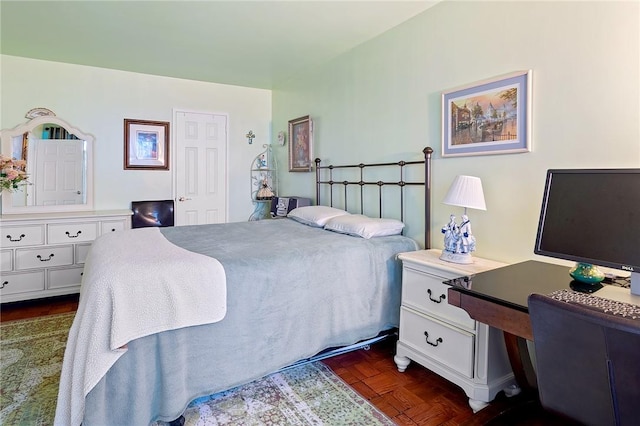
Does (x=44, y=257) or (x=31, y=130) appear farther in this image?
(x=31, y=130)

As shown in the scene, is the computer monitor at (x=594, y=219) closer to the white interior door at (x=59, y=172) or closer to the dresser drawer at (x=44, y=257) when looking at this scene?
the dresser drawer at (x=44, y=257)

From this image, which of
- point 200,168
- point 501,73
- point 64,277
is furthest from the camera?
point 200,168

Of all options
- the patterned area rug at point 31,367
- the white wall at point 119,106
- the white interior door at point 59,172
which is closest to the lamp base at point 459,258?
the patterned area rug at point 31,367

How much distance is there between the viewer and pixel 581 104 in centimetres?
179

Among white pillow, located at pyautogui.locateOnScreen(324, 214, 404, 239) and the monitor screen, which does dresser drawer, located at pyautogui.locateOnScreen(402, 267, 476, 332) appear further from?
the monitor screen

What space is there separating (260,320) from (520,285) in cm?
125

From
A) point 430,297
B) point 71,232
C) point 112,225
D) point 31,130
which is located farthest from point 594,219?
point 31,130

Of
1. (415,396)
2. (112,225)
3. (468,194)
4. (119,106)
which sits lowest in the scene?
(415,396)

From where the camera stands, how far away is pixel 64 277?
355cm

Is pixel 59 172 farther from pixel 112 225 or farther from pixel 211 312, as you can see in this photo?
pixel 211 312

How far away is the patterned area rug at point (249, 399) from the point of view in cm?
179

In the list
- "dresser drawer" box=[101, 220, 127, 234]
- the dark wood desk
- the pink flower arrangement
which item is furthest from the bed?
the pink flower arrangement

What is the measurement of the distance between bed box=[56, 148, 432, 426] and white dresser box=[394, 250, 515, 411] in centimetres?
24

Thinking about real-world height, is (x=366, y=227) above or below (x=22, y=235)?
above
